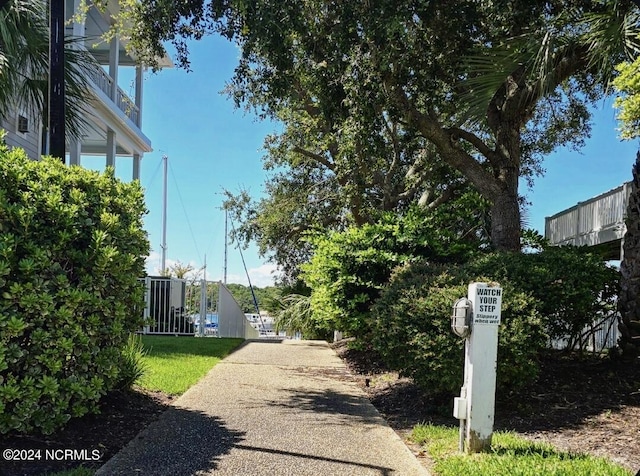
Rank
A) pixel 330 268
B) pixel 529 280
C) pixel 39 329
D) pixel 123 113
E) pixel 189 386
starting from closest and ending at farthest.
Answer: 1. pixel 39 329
2. pixel 529 280
3. pixel 189 386
4. pixel 330 268
5. pixel 123 113

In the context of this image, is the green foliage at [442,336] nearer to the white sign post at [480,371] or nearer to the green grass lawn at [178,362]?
the white sign post at [480,371]

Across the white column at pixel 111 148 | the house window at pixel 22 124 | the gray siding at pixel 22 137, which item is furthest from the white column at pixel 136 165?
the house window at pixel 22 124

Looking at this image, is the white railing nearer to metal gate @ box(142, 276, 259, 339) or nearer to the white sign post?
the white sign post

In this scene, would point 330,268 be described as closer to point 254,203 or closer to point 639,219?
point 639,219

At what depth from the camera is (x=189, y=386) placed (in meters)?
7.04

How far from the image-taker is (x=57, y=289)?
4.25m

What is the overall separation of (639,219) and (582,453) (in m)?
3.62

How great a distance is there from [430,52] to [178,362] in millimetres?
6622

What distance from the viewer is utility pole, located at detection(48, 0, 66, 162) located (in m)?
5.64

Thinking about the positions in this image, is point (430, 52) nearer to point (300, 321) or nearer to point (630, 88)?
point (630, 88)

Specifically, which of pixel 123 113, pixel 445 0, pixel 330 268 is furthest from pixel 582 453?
pixel 123 113

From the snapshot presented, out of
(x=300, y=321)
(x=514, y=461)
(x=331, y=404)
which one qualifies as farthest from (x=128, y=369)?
(x=300, y=321)

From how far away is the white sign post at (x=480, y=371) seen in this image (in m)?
4.42

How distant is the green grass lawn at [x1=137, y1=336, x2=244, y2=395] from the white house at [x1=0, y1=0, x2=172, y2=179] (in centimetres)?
494
